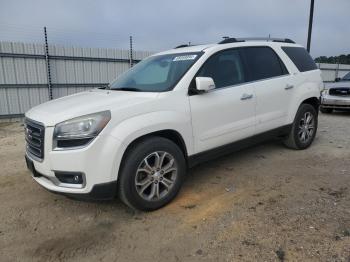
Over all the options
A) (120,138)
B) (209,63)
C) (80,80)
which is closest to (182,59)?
(209,63)

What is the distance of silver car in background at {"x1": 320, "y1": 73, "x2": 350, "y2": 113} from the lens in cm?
1002

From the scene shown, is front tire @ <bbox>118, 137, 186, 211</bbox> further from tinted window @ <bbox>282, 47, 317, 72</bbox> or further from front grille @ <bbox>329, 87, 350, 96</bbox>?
front grille @ <bbox>329, 87, 350, 96</bbox>

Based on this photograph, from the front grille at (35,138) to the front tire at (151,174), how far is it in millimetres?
856

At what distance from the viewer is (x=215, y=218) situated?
3363 millimetres

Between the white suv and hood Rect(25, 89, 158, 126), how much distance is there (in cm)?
1

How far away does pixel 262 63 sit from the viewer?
484 cm

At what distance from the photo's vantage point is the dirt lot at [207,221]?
9.23ft

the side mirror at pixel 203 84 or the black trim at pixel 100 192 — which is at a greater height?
the side mirror at pixel 203 84

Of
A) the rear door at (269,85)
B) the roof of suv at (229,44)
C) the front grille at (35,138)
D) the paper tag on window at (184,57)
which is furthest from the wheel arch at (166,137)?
the rear door at (269,85)

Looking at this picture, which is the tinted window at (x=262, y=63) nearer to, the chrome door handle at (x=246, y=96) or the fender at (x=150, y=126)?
the chrome door handle at (x=246, y=96)

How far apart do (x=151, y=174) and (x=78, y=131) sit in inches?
36.1

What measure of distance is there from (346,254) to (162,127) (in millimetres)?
Answer: 2076

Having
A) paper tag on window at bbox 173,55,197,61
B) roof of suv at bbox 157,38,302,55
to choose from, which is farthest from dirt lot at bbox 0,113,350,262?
roof of suv at bbox 157,38,302,55

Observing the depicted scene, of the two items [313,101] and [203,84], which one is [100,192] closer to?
[203,84]
